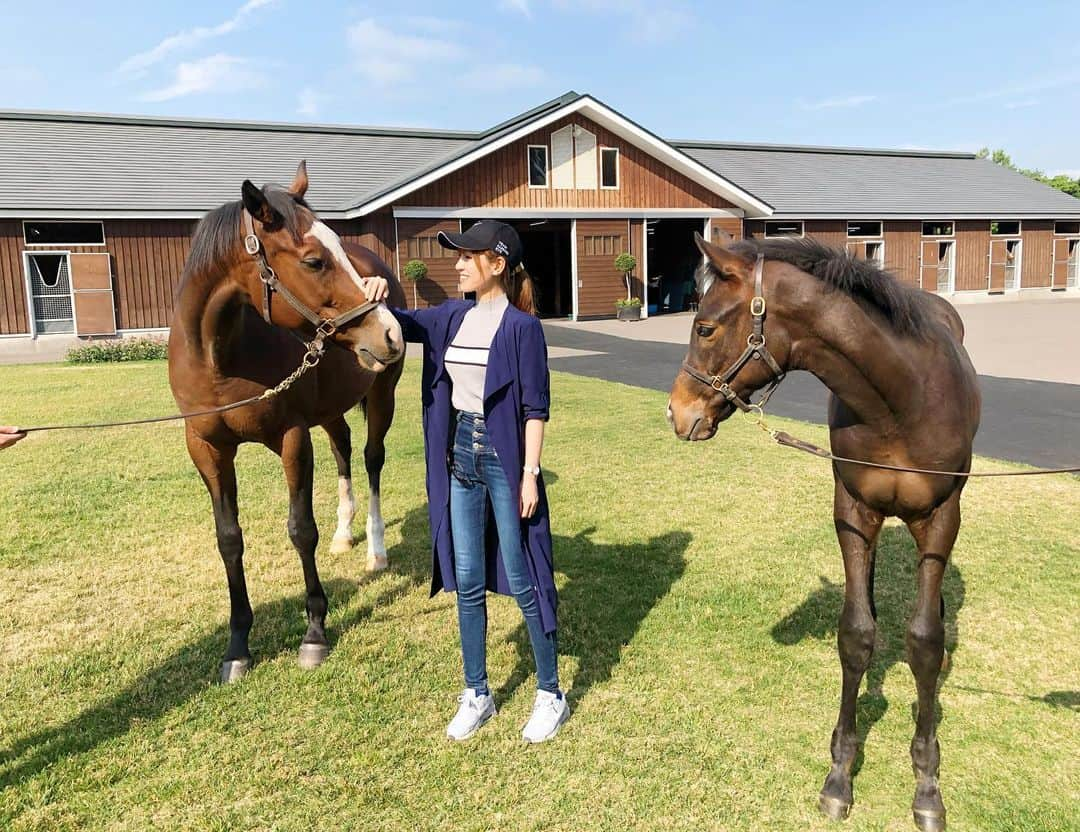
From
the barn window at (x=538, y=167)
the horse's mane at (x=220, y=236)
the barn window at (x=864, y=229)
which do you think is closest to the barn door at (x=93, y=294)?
the barn window at (x=538, y=167)

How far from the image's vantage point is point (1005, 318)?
931 inches

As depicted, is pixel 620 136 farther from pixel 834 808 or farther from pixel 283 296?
pixel 834 808

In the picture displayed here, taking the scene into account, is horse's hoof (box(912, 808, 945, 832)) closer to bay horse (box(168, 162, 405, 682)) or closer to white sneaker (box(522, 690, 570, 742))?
white sneaker (box(522, 690, 570, 742))

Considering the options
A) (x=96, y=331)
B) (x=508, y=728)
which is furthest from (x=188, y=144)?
(x=508, y=728)

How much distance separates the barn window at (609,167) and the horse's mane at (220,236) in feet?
72.8

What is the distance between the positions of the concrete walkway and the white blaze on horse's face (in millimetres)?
11955

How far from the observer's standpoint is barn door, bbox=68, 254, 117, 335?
19078mm

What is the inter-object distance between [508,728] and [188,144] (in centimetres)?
2489

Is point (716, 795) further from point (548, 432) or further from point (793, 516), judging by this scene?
point (548, 432)

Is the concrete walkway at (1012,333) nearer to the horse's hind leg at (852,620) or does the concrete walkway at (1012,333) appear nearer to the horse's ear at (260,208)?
the horse's hind leg at (852,620)

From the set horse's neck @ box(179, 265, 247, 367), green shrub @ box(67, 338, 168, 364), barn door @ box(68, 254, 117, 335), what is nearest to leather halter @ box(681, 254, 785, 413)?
horse's neck @ box(179, 265, 247, 367)

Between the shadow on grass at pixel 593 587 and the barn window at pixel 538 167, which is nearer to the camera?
the shadow on grass at pixel 593 587

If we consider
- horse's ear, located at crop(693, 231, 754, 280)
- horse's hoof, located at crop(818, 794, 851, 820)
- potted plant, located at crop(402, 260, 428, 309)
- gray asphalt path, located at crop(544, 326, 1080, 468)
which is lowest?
horse's hoof, located at crop(818, 794, 851, 820)

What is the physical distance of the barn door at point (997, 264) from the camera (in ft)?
102
